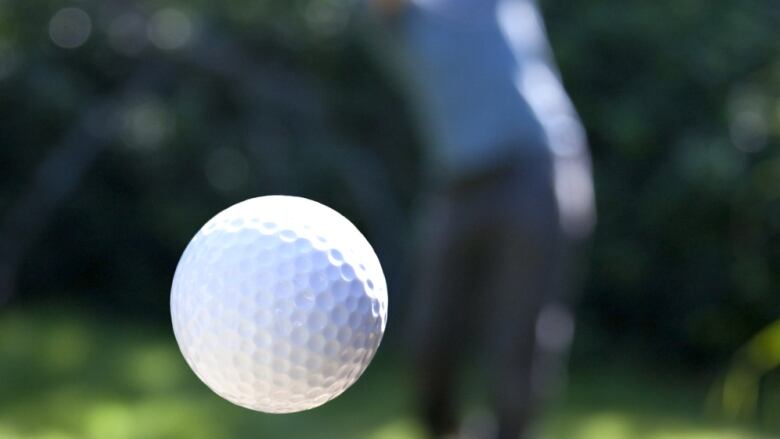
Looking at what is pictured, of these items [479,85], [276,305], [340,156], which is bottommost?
[276,305]

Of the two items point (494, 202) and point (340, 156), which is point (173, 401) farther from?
point (340, 156)

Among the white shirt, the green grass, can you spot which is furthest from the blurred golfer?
the green grass

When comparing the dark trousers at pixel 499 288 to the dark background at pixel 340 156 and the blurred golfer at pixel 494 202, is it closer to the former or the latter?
the blurred golfer at pixel 494 202

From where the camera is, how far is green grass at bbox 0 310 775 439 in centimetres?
388

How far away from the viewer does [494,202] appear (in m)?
3.17

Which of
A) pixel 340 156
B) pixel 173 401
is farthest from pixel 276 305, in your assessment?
pixel 340 156

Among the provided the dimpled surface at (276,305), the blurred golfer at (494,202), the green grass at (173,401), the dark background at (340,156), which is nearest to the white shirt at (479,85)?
the blurred golfer at (494,202)

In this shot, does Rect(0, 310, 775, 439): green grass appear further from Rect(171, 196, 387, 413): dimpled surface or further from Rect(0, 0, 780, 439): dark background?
Rect(171, 196, 387, 413): dimpled surface

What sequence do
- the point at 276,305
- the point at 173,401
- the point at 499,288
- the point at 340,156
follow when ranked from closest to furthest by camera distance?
1. the point at 276,305
2. the point at 499,288
3. the point at 173,401
4. the point at 340,156

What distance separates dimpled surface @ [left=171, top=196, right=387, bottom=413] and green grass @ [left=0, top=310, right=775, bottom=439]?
7.96 ft

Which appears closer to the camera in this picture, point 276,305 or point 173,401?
point 276,305

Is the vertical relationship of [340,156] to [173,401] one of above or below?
above

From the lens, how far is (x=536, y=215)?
10.3 feet

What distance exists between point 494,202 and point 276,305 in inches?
74.2
